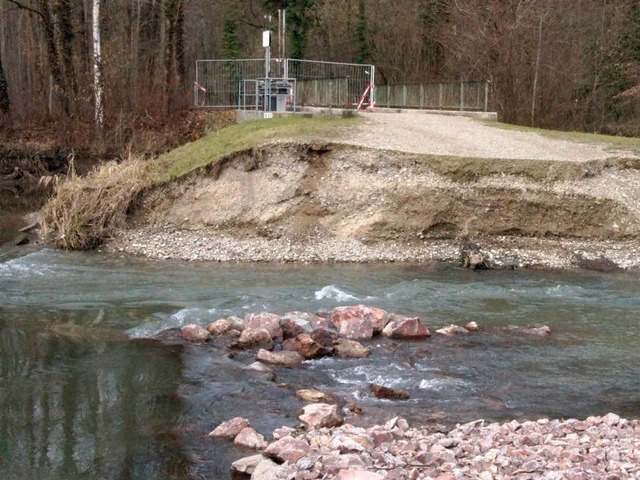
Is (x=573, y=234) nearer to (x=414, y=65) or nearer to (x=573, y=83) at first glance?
(x=573, y=83)

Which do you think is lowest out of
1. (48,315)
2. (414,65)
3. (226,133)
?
(48,315)

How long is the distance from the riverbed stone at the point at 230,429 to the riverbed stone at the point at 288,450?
2.47ft

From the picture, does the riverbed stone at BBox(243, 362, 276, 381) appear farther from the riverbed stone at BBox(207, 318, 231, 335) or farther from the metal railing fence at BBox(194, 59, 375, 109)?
the metal railing fence at BBox(194, 59, 375, 109)

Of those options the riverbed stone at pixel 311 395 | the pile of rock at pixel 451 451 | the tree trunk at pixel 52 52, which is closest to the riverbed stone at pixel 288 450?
the pile of rock at pixel 451 451

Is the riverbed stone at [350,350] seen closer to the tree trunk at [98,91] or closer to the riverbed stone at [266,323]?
the riverbed stone at [266,323]

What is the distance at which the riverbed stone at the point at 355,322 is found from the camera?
38.9ft

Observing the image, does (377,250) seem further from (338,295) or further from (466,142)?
(466,142)

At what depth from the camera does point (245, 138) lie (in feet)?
66.6

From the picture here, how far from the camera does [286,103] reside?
25766 mm

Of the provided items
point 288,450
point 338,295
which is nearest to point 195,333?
point 338,295

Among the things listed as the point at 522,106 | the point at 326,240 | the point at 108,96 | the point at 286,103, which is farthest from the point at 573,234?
the point at 108,96

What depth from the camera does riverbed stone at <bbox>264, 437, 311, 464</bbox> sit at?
7.20m

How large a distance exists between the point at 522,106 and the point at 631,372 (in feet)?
69.5

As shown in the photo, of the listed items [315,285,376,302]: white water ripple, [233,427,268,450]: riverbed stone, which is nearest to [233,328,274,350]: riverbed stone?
[315,285,376,302]: white water ripple
